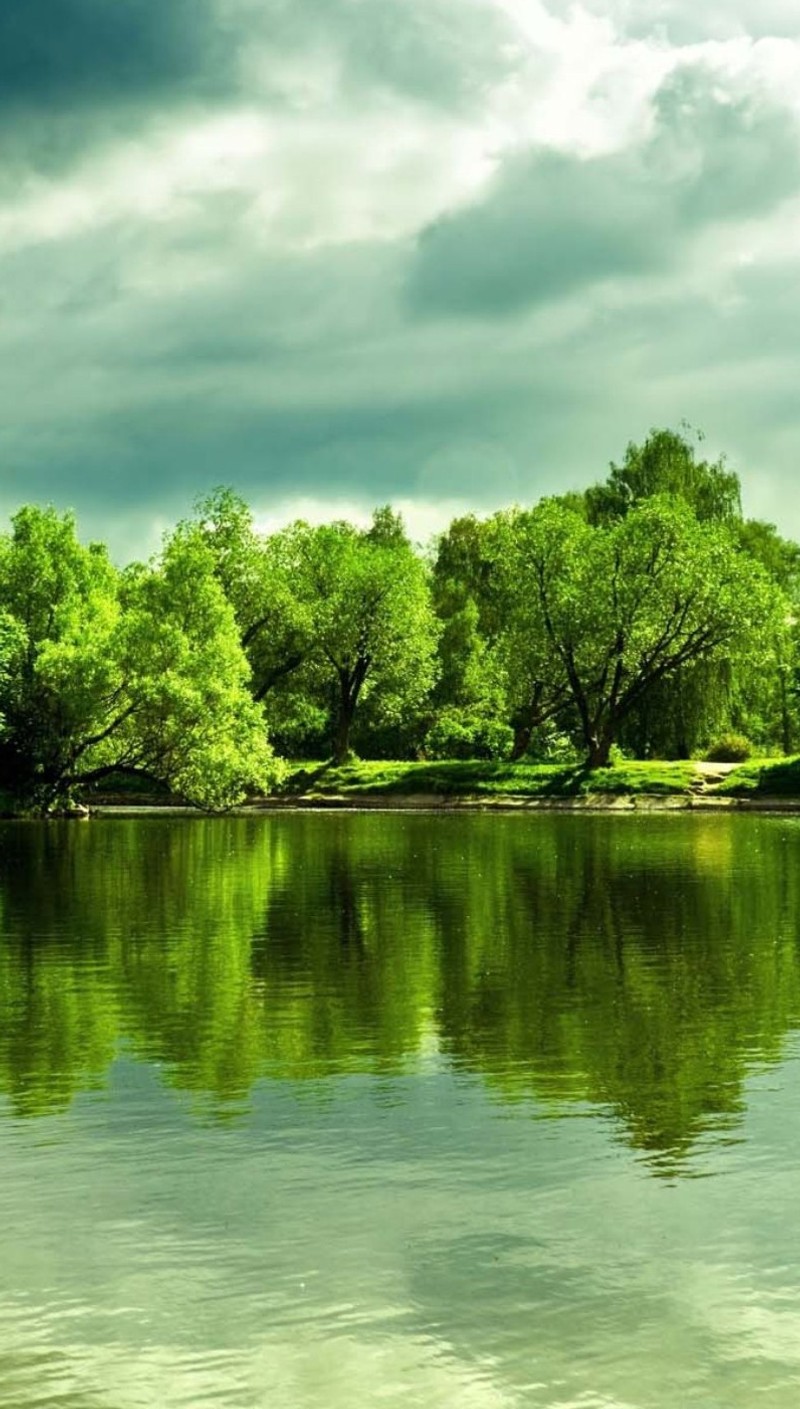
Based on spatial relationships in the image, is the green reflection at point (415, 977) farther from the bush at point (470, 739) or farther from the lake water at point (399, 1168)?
the bush at point (470, 739)

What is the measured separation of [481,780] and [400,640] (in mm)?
13438

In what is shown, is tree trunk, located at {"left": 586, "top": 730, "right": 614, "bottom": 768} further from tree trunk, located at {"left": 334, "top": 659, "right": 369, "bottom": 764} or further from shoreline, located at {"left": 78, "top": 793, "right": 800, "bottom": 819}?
tree trunk, located at {"left": 334, "top": 659, "right": 369, "bottom": 764}

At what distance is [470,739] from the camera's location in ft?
278

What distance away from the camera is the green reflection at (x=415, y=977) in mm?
12125

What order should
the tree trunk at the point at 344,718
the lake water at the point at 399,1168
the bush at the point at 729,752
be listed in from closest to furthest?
the lake water at the point at 399,1168 → the bush at the point at 729,752 → the tree trunk at the point at 344,718

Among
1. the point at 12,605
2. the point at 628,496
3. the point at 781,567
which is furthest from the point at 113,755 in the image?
the point at 781,567

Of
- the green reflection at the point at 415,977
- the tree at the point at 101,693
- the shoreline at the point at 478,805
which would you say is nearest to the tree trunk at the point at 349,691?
the shoreline at the point at 478,805

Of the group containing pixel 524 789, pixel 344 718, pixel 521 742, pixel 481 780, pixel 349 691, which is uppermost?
pixel 349 691

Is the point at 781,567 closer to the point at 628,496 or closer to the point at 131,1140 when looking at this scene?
the point at 628,496

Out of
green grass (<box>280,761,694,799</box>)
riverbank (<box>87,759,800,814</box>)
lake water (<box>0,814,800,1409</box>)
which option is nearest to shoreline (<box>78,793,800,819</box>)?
riverbank (<box>87,759,800,814</box>)

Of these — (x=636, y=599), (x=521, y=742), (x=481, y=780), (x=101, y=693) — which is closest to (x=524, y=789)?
(x=481, y=780)

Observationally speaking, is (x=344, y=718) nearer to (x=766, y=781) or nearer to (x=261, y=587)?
(x=261, y=587)

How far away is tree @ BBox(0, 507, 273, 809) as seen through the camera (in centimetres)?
6228

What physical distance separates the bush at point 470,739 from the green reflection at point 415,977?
4838 cm
